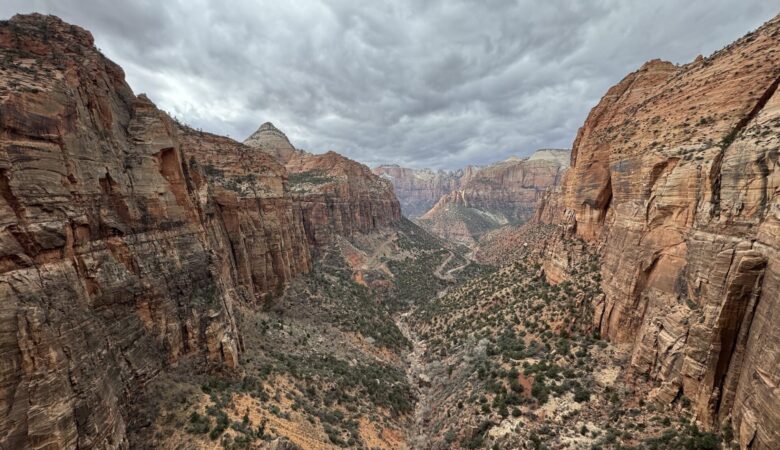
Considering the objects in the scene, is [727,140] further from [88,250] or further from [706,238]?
[88,250]

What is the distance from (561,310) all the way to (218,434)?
3230cm

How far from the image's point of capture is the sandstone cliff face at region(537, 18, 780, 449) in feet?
46.9

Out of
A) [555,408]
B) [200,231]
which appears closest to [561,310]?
[555,408]

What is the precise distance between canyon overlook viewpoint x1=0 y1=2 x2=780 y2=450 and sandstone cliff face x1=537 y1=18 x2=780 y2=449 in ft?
0.41

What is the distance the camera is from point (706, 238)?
59.3 feet

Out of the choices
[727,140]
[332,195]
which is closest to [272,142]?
[332,195]

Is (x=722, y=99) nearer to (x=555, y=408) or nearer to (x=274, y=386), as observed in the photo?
(x=555, y=408)

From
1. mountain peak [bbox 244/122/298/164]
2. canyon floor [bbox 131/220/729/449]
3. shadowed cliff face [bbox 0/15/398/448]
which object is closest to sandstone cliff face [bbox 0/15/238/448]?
shadowed cliff face [bbox 0/15/398/448]

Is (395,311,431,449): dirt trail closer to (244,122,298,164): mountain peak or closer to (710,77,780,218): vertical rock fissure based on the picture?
(710,77,780,218): vertical rock fissure

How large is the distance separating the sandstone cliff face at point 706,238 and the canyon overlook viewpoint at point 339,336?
124 millimetres

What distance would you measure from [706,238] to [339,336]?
38378mm

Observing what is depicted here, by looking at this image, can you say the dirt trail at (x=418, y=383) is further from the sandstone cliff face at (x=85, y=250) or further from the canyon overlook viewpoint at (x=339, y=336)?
the sandstone cliff face at (x=85, y=250)

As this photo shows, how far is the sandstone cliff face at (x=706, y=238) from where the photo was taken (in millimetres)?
14289

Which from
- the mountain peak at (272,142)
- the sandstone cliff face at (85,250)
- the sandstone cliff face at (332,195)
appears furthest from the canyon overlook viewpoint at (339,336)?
the mountain peak at (272,142)
